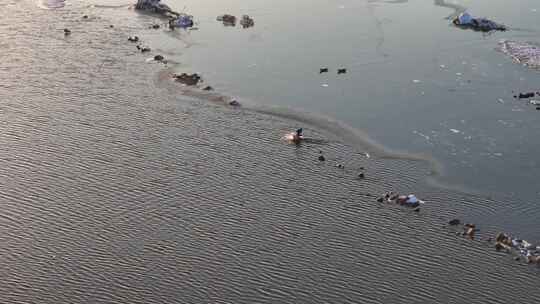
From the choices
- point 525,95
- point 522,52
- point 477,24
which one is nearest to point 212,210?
point 525,95

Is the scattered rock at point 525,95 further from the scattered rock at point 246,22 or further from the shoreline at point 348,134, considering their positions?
the scattered rock at point 246,22

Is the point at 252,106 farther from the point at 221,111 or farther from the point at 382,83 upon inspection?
→ the point at 382,83

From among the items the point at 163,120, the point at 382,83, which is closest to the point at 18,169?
the point at 163,120

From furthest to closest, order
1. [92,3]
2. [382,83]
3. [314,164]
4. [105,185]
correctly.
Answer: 1. [92,3]
2. [382,83]
3. [314,164]
4. [105,185]

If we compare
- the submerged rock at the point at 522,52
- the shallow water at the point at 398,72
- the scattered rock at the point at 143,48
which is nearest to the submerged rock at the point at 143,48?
the scattered rock at the point at 143,48

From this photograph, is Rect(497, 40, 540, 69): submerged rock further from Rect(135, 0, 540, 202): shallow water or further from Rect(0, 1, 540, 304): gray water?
Rect(0, 1, 540, 304): gray water

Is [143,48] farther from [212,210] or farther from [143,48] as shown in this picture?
[212,210]

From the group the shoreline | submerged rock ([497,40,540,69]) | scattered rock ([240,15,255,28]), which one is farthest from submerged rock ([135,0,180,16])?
submerged rock ([497,40,540,69])
